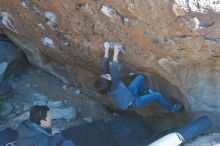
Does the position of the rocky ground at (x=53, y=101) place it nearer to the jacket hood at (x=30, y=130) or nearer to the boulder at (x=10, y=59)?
the boulder at (x=10, y=59)

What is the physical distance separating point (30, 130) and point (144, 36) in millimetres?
1731

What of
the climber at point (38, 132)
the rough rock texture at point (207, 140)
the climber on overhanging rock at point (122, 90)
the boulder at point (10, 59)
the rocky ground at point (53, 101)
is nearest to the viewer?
the climber at point (38, 132)

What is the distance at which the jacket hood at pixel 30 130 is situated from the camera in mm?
5082

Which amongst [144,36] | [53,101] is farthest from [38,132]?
[53,101]

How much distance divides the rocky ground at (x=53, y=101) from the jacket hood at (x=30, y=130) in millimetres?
2150

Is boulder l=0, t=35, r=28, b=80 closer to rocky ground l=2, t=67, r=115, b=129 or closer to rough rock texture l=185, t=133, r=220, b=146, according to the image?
rocky ground l=2, t=67, r=115, b=129

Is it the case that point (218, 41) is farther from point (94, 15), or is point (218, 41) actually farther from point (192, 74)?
point (94, 15)

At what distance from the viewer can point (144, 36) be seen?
231 inches

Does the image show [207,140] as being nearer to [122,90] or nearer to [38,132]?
[122,90]

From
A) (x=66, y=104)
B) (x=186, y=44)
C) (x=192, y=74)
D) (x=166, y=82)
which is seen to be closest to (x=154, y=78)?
(x=166, y=82)

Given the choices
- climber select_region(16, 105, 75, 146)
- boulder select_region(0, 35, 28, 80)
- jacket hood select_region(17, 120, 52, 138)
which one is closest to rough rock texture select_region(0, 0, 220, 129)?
boulder select_region(0, 35, 28, 80)

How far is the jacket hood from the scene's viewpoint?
16.7 feet

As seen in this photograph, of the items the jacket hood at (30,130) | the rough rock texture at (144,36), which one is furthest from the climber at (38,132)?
the rough rock texture at (144,36)

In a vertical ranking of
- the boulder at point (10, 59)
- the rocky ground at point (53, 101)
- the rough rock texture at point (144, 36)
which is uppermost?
the rough rock texture at point (144, 36)
